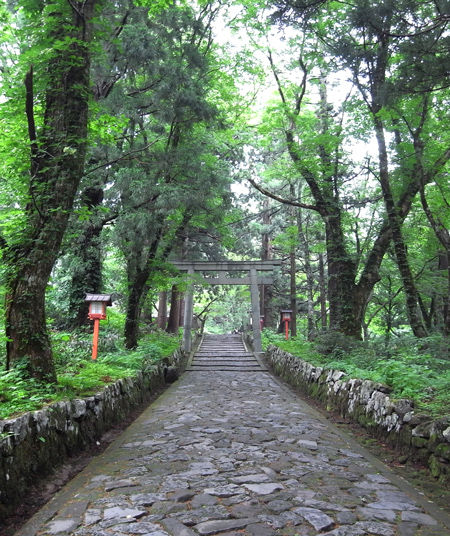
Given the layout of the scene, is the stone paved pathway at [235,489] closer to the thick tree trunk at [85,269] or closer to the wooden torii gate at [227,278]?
the thick tree trunk at [85,269]

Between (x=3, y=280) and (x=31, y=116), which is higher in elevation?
(x=31, y=116)

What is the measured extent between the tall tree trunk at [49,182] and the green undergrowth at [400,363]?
4.50m

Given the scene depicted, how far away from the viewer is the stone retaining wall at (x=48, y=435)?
3.14 meters

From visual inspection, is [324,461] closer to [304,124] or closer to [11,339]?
[11,339]

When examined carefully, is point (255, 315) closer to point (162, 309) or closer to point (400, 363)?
point (162, 309)

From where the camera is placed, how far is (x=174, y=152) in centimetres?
1018

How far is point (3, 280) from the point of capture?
5156mm

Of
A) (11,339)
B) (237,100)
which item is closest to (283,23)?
(11,339)

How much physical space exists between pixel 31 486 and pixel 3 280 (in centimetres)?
267

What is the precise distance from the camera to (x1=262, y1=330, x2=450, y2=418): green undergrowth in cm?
499

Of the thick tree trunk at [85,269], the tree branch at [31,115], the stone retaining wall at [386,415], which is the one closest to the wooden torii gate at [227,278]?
the thick tree trunk at [85,269]

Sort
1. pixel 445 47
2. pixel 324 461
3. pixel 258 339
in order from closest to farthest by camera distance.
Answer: pixel 324 461 < pixel 445 47 < pixel 258 339

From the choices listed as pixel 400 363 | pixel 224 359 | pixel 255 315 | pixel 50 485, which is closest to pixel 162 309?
pixel 255 315

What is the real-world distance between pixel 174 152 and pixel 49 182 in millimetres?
5490
